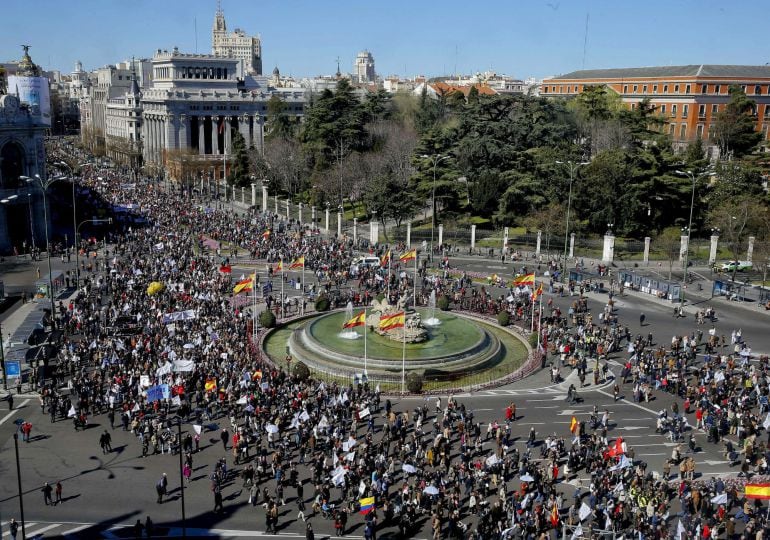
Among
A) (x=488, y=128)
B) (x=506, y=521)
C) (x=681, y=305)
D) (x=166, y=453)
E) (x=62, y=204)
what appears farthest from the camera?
(x=62, y=204)

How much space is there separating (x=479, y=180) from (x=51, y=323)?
4351cm

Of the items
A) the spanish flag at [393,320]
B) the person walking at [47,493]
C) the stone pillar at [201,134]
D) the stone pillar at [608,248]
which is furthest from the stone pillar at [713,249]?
the stone pillar at [201,134]

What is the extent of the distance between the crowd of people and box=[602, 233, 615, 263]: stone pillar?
17.2m

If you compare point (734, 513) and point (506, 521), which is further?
point (734, 513)

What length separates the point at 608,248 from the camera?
60.4 metres

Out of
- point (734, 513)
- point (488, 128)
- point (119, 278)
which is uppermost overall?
point (488, 128)

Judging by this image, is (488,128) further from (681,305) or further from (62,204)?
(62,204)

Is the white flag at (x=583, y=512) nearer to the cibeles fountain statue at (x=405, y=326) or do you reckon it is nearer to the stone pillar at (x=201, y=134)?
the cibeles fountain statue at (x=405, y=326)

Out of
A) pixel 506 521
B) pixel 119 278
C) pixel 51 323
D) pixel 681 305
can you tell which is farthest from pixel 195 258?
pixel 506 521

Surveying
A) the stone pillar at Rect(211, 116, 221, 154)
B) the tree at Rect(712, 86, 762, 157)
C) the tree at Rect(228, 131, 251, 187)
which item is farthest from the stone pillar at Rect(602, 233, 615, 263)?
the stone pillar at Rect(211, 116, 221, 154)

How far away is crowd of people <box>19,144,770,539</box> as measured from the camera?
22203 mm

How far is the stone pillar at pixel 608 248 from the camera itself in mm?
60156

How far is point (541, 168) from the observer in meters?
67.2

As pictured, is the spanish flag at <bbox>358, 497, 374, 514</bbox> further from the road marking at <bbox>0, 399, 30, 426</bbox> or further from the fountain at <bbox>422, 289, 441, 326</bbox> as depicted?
the fountain at <bbox>422, 289, 441, 326</bbox>
